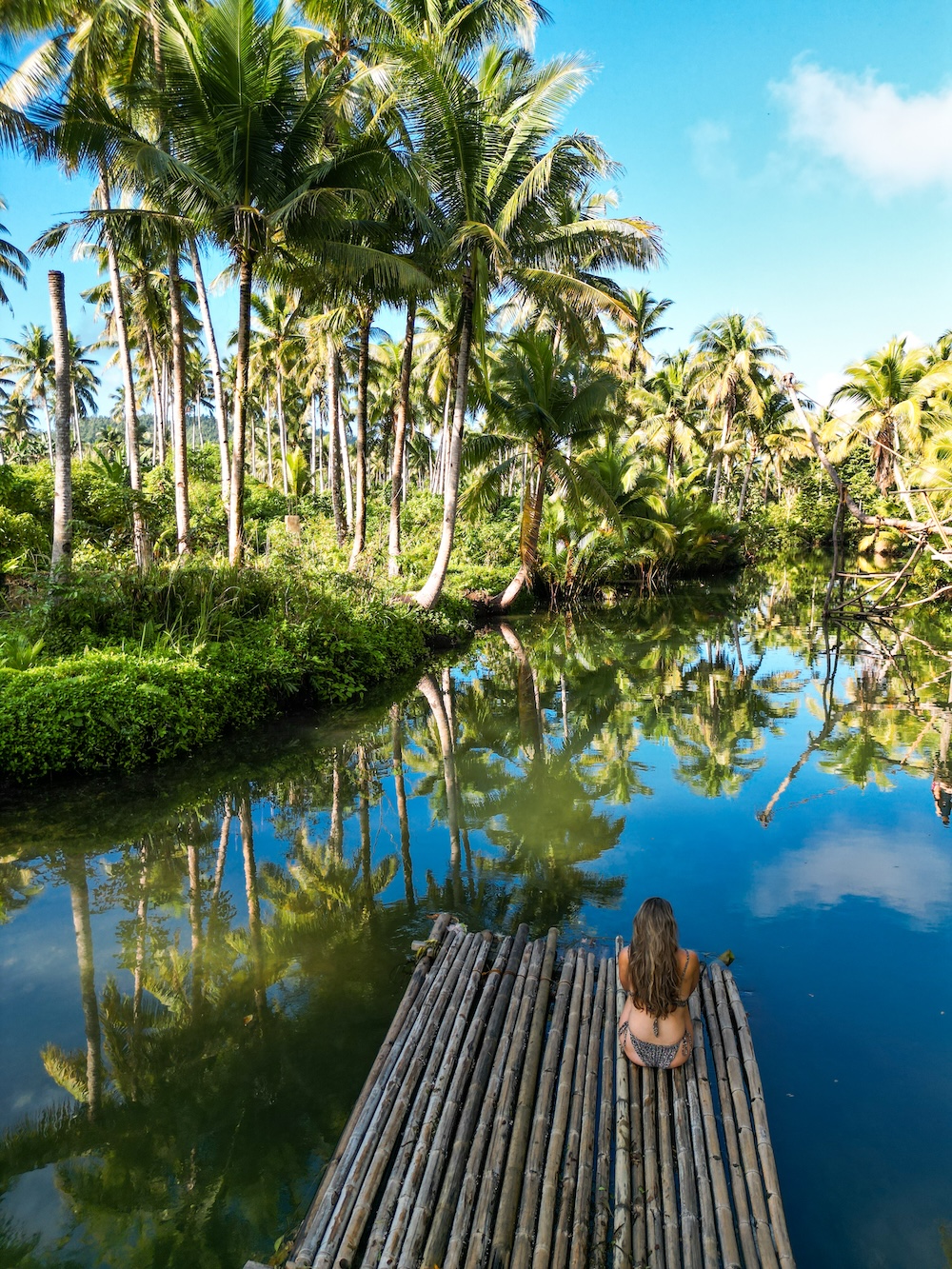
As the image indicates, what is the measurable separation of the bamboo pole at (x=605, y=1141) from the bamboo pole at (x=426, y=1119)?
62 centimetres

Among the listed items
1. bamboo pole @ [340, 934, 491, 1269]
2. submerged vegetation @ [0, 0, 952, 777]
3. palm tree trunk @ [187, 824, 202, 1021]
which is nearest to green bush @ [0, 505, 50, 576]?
submerged vegetation @ [0, 0, 952, 777]

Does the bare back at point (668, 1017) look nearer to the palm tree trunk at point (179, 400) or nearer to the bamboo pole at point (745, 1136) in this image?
the bamboo pole at point (745, 1136)

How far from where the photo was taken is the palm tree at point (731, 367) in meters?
35.4

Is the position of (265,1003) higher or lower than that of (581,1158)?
lower

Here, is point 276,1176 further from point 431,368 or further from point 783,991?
point 431,368

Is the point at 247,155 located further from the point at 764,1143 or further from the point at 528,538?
the point at 764,1143

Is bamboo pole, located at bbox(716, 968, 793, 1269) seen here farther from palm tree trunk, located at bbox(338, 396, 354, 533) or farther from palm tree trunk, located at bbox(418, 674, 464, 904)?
palm tree trunk, located at bbox(338, 396, 354, 533)

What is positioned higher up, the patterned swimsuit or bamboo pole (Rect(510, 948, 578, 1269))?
the patterned swimsuit

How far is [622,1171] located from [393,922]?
2.81 metres

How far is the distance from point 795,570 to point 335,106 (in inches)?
1136

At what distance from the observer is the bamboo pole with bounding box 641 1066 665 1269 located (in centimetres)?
264

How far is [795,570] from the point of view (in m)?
35.7

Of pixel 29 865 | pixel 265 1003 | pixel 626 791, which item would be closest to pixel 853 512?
pixel 626 791

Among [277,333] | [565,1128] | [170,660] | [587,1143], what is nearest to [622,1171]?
[587,1143]
